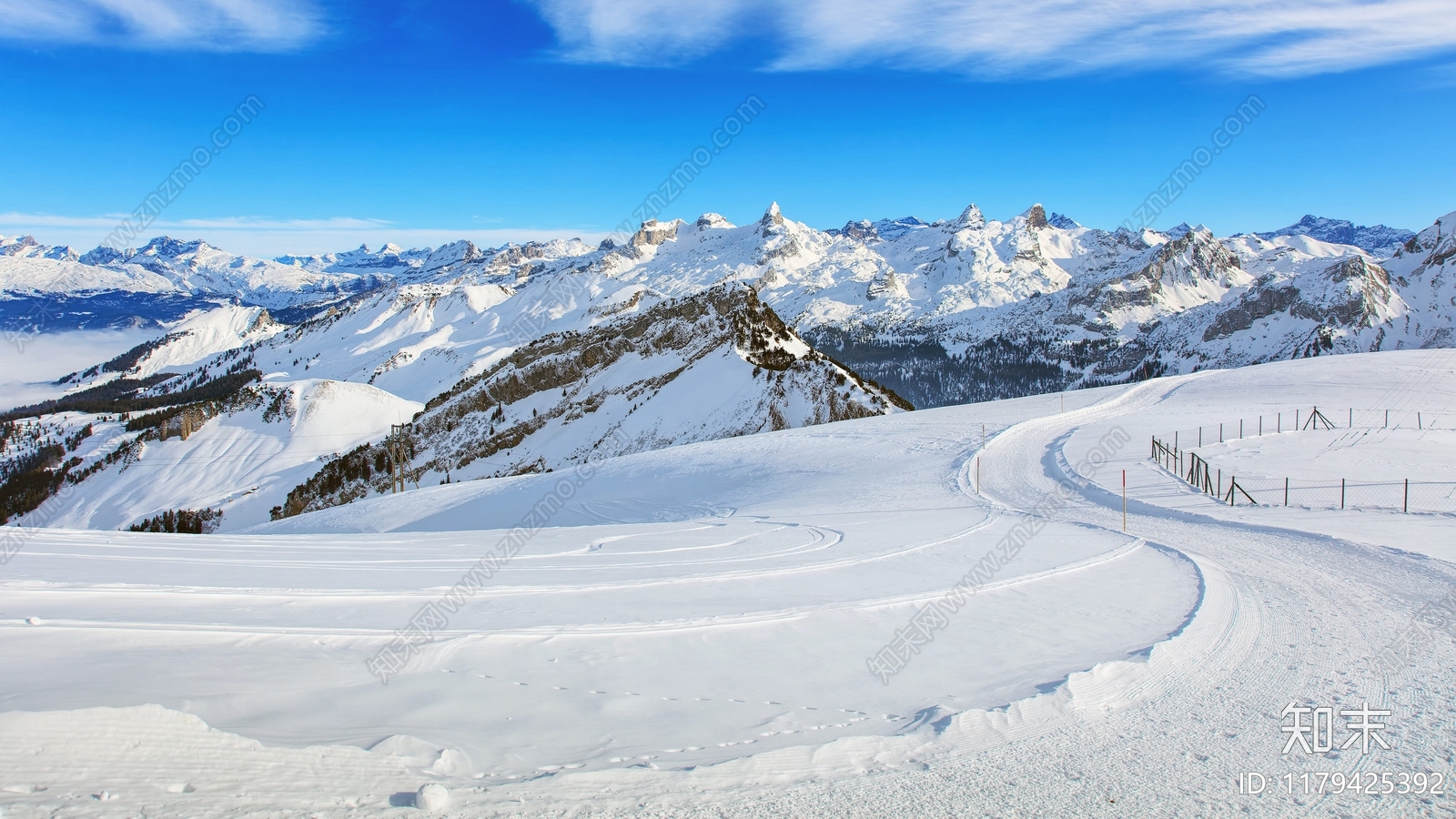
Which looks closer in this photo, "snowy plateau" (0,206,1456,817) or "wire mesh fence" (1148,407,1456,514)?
"snowy plateau" (0,206,1456,817)

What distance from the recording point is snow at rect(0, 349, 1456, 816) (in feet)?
14.9

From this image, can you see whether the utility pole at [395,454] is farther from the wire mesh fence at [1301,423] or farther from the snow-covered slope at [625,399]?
the wire mesh fence at [1301,423]

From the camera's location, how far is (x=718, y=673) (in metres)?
6.96

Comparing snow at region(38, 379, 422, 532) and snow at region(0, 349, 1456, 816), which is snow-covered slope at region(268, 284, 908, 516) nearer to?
snow at region(38, 379, 422, 532)

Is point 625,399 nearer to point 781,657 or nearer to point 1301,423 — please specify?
point 1301,423

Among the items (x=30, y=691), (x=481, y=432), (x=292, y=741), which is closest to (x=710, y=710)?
(x=292, y=741)

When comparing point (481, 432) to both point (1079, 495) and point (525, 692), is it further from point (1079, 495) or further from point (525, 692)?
point (525, 692)

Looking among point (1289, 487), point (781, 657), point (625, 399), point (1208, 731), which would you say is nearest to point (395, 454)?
point (625, 399)

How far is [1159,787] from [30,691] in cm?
791

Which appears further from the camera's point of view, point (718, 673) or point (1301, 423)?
point (1301, 423)

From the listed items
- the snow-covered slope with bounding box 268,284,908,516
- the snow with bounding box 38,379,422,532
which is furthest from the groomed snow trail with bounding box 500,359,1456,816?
the snow with bounding box 38,379,422,532

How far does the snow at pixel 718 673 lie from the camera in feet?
14.9

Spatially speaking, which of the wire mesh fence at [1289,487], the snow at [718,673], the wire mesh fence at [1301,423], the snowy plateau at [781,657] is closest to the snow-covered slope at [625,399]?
the wire mesh fence at [1301,423]

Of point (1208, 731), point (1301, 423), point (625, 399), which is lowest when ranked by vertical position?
point (1208, 731)
